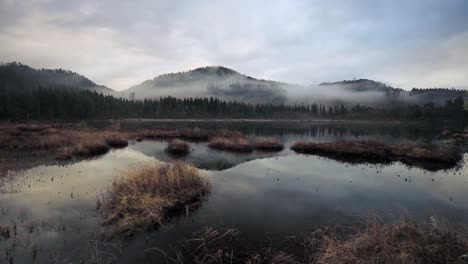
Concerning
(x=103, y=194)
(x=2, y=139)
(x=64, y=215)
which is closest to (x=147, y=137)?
(x=2, y=139)

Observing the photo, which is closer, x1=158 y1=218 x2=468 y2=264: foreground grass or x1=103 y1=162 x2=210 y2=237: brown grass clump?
x1=158 y1=218 x2=468 y2=264: foreground grass

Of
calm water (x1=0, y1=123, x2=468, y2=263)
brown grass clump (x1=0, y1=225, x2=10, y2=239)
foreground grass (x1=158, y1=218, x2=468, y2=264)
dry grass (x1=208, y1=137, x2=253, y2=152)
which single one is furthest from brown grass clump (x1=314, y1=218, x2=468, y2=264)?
dry grass (x1=208, y1=137, x2=253, y2=152)

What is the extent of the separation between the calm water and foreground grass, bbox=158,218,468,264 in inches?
37.1

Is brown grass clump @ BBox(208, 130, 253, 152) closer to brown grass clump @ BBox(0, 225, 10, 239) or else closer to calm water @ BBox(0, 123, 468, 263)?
calm water @ BBox(0, 123, 468, 263)

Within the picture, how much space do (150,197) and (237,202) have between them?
199 inches

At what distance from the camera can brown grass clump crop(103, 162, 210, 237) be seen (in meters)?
11.8

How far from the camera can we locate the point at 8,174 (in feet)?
63.9

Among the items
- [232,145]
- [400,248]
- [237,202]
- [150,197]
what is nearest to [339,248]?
[400,248]

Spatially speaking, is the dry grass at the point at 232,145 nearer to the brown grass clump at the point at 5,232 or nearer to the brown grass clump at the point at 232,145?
the brown grass clump at the point at 232,145

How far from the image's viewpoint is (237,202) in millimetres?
15266

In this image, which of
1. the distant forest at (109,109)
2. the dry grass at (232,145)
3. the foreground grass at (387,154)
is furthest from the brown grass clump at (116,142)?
the distant forest at (109,109)

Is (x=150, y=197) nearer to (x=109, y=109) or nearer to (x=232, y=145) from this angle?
(x=232, y=145)

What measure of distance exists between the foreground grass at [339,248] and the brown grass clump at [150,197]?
2.84 metres

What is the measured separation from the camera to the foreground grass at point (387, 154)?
1196 inches
